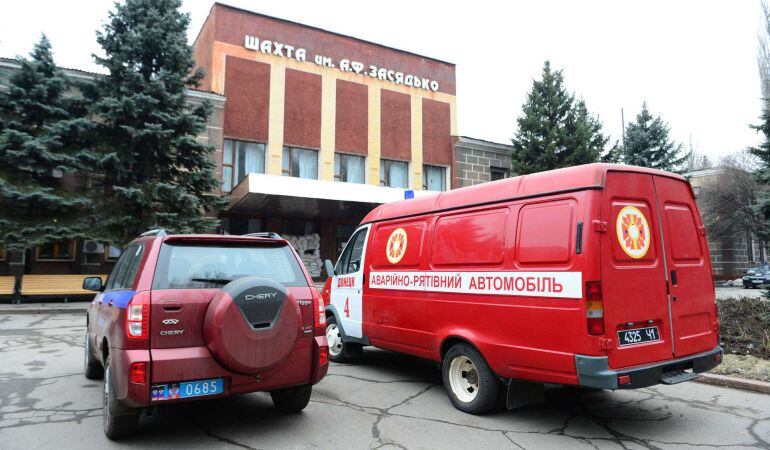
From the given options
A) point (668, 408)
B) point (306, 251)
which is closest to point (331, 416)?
point (668, 408)

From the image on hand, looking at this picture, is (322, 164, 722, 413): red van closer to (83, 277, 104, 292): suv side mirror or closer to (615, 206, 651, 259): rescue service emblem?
(615, 206, 651, 259): rescue service emblem

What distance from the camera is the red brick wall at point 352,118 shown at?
22781 millimetres

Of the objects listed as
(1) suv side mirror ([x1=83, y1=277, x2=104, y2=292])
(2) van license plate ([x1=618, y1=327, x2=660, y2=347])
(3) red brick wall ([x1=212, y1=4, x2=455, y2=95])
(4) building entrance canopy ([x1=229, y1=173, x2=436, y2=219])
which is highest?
(3) red brick wall ([x1=212, y1=4, x2=455, y2=95])

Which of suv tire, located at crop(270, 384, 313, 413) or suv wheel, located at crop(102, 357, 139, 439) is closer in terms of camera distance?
suv wheel, located at crop(102, 357, 139, 439)

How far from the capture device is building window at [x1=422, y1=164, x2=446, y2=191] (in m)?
25.1

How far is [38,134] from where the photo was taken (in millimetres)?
15719

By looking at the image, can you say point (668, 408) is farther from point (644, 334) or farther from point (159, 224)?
point (159, 224)

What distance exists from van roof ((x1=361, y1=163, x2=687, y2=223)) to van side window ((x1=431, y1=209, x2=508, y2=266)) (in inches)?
6.6

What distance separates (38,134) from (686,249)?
18.4m

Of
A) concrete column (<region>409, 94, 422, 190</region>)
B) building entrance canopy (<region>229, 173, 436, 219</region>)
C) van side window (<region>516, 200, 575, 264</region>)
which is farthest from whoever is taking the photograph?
concrete column (<region>409, 94, 422, 190</region>)


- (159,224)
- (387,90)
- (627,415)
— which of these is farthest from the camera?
(387,90)

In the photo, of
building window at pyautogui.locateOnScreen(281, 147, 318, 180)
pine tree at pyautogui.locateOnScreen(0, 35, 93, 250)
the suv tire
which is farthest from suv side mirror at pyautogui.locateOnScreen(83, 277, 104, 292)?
building window at pyautogui.locateOnScreen(281, 147, 318, 180)

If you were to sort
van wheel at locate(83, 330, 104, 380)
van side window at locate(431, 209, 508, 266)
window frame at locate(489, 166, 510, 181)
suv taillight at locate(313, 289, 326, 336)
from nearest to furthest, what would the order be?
suv taillight at locate(313, 289, 326, 336) < van side window at locate(431, 209, 508, 266) < van wheel at locate(83, 330, 104, 380) < window frame at locate(489, 166, 510, 181)

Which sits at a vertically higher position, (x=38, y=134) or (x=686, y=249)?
(x=38, y=134)
